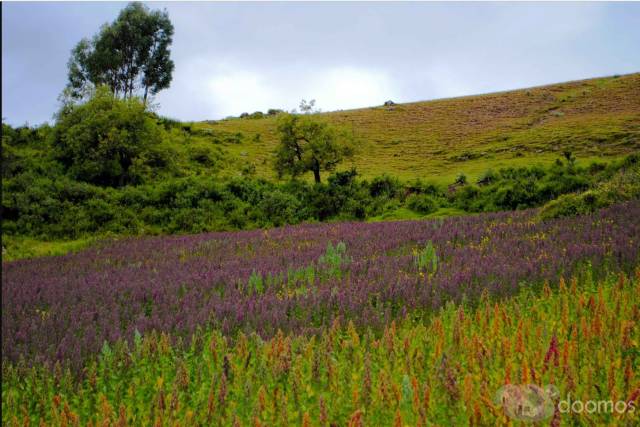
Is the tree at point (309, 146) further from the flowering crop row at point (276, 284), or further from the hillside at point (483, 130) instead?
the flowering crop row at point (276, 284)

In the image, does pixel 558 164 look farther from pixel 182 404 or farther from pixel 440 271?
pixel 182 404

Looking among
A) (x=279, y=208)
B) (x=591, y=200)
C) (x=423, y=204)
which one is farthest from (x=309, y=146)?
(x=591, y=200)

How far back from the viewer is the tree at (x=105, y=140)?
27.9 m

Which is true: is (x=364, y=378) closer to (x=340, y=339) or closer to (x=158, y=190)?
(x=340, y=339)

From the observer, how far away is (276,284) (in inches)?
335

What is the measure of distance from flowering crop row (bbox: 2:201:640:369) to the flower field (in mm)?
40

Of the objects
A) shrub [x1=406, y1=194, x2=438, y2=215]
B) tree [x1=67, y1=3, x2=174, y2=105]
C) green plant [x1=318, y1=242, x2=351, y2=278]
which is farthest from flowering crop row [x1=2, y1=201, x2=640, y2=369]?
tree [x1=67, y1=3, x2=174, y2=105]

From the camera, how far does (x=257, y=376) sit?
4312 mm

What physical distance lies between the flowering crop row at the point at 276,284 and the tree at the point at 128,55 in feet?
146

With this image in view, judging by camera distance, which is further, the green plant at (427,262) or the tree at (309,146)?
the tree at (309,146)

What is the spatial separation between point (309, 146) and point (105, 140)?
1180 cm

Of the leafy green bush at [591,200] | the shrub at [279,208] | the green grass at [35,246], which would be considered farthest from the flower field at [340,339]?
the shrub at [279,208]

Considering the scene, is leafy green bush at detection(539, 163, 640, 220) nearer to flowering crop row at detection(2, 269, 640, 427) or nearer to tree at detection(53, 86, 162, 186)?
flowering crop row at detection(2, 269, 640, 427)

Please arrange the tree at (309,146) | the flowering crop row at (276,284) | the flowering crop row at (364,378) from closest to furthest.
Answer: the flowering crop row at (364,378) → the flowering crop row at (276,284) → the tree at (309,146)
